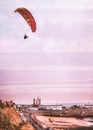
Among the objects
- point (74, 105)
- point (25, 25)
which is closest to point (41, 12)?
point (25, 25)

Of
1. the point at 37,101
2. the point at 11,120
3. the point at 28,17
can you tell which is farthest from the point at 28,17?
the point at 11,120

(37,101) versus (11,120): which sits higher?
(37,101)

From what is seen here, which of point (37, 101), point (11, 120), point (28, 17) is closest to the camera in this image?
point (28, 17)

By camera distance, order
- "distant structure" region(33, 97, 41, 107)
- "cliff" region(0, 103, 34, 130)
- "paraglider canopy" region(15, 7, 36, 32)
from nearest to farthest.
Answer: "paraglider canopy" region(15, 7, 36, 32) → "cliff" region(0, 103, 34, 130) → "distant structure" region(33, 97, 41, 107)

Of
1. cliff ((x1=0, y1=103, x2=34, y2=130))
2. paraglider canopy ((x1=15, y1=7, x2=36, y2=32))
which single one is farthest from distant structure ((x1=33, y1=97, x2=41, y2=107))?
paraglider canopy ((x1=15, y1=7, x2=36, y2=32))

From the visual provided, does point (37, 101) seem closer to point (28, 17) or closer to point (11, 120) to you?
point (11, 120)

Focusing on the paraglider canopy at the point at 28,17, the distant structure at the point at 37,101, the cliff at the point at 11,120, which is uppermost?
the paraglider canopy at the point at 28,17

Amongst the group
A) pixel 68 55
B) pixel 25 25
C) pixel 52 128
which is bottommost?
pixel 52 128

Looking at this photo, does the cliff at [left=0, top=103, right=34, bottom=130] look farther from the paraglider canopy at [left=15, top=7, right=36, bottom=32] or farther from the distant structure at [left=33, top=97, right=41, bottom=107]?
the paraglider canopy at [left=15, top=7, right=36, bottom=32]

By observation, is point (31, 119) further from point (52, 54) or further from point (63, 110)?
point (52, 54)

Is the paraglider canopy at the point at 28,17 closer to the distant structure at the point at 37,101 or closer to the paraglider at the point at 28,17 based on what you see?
the paraglider at the point at 28,17

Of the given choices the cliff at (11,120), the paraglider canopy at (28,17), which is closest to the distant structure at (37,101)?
the cliff at (11,120)
